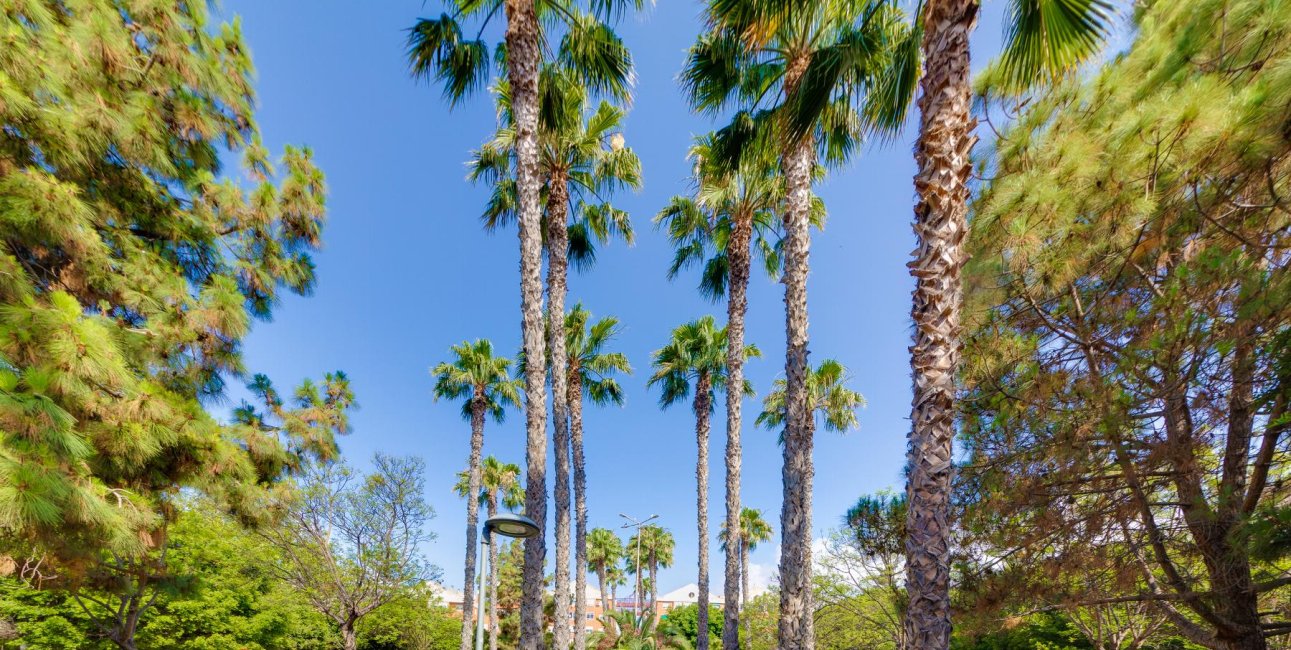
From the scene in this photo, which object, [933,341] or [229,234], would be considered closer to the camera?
[933,341]

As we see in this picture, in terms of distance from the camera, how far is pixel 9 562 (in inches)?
149

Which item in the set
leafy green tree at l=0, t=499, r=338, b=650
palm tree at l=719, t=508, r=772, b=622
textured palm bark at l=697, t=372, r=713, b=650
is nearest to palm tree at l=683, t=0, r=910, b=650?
textured palm bark at l=697, t=372, r=713, b=650

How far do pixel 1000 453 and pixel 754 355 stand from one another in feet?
37.4

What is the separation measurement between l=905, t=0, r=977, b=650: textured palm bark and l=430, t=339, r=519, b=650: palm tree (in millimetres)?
16380

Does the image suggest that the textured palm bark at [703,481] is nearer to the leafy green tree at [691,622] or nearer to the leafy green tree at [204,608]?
the leafy green tree at [204,608]

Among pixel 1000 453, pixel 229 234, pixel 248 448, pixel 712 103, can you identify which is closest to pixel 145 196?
pixel 229 234

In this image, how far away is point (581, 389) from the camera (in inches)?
599

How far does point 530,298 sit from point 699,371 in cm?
926

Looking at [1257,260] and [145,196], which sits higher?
[145,196]

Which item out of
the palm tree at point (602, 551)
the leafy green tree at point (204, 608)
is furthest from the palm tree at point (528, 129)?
the palm tree at point (602, 551)

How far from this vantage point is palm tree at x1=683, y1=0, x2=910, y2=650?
5422 millimetres

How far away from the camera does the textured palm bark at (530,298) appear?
21.8 feet

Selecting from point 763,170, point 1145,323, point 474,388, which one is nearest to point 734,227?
point 763,170

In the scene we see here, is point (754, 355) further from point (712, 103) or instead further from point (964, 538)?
point (964, 538)
